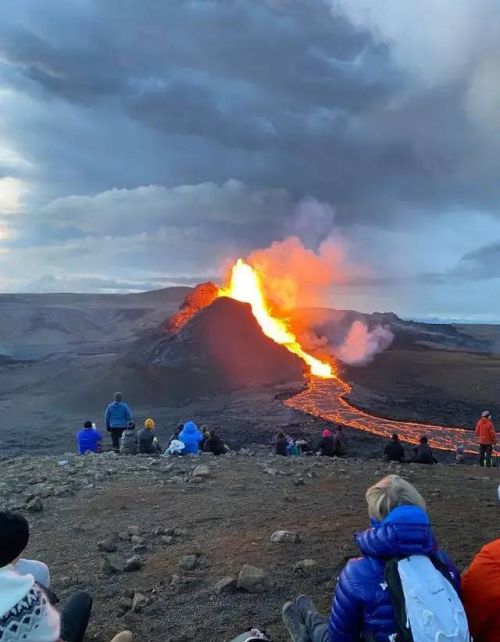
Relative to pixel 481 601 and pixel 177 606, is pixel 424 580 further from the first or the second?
pixel 177 606

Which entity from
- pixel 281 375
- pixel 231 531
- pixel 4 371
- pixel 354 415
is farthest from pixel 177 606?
pixel 4 371

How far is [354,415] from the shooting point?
29.7m

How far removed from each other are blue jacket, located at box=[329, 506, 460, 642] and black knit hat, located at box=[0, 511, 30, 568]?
1891 millimetres

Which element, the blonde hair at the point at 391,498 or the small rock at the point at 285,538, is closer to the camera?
the blonde hair at the point at 391,498

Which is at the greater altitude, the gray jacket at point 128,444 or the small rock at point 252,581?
the small rock at point 252,581

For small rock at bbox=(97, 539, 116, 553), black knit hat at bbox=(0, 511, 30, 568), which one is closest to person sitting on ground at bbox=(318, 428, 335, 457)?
small rock at bbox=(97, 539, 116, 553)

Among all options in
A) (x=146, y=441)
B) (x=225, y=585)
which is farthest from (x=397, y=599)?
(x=146, y=441)

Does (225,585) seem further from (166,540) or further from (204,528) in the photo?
(204,528)

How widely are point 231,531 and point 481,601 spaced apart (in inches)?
190

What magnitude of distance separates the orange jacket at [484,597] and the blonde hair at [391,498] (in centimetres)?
61

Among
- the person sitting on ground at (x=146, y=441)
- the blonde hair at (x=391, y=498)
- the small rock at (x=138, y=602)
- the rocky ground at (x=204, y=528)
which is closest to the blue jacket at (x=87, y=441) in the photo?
the person sitting on ground at (x=146, y=441)

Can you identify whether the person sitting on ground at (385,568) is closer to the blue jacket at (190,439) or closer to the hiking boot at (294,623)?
the hiking boot at (294,623)

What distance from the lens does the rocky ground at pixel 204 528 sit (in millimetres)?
5742

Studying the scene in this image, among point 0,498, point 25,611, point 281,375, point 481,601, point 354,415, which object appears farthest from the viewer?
point 281,375
